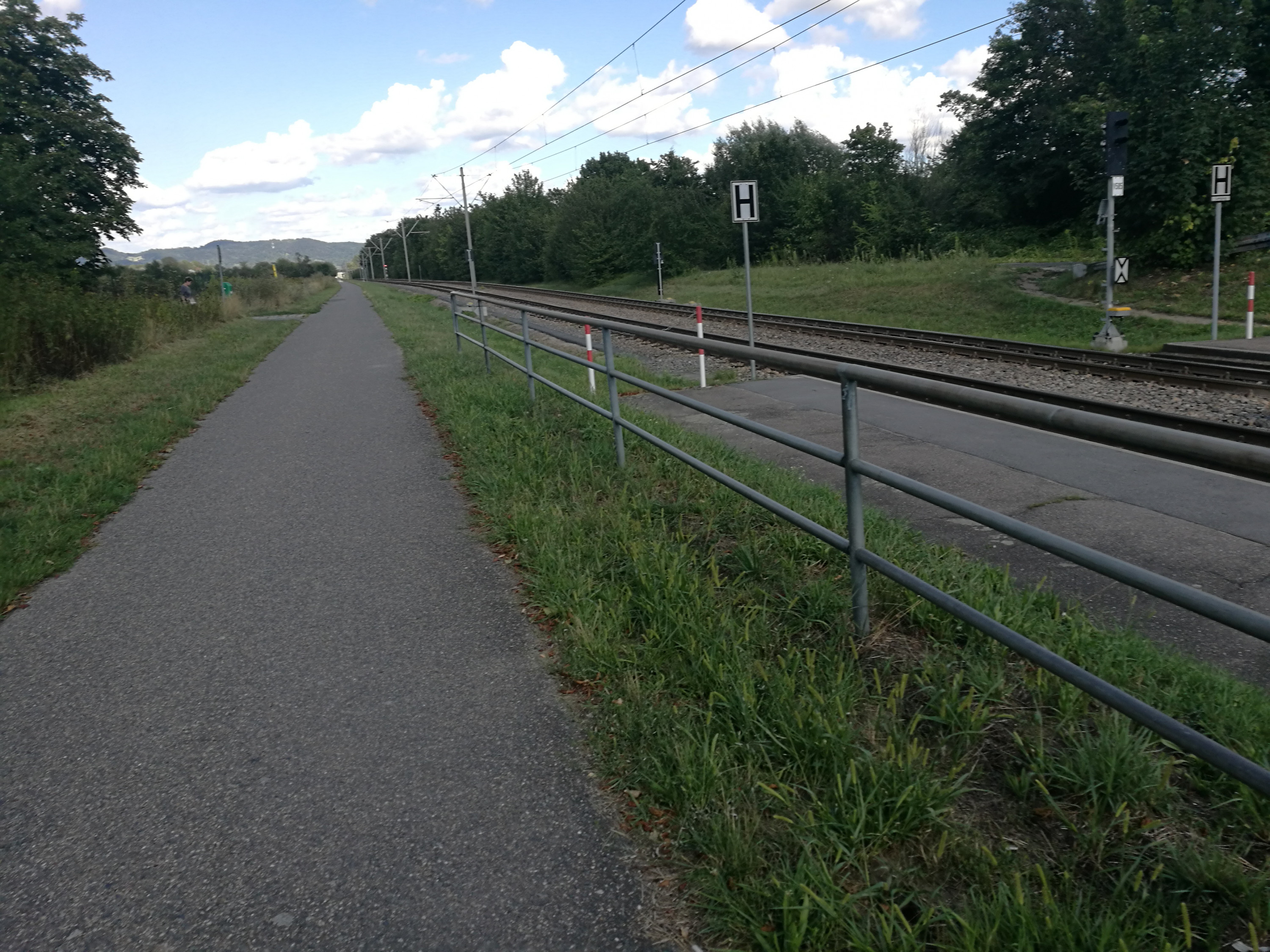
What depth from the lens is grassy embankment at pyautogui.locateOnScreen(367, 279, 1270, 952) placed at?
2.20 m

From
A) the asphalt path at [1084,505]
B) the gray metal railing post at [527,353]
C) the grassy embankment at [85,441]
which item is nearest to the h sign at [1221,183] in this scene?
the asphalt path at [1084,505]

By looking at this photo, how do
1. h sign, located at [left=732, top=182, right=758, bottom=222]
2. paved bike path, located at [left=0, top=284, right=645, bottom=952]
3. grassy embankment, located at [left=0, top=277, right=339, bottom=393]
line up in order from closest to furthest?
1. paved bike path, located at [left=0, top=284, right=645, bottom=952]
2. h sign, located at [left=732, top=182, right=758, bottom=222]
3. grassy embankment, located at [left=0, top=277, right=339, bottom=393]

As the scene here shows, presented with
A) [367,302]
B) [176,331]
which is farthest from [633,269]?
[176,331]

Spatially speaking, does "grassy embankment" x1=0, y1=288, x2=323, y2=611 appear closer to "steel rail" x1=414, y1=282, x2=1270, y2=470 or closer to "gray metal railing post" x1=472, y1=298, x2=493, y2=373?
"gray metal railing post" x1=472, y1=298, x2=493, y2=373

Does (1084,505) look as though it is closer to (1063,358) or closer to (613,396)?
(613,396)

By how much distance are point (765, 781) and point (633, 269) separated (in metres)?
56.8

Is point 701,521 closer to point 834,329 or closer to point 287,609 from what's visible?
point 287,609

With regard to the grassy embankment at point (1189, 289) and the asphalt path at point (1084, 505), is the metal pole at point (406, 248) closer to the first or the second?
the grassy embankment at point (1189, 289)

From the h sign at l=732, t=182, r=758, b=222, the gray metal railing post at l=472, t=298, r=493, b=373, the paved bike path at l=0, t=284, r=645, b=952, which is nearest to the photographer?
the paved bike path at l=0, t=284, r=645, b=952

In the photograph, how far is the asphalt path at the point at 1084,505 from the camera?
436 cm

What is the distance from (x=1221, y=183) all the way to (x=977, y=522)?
55.3ft

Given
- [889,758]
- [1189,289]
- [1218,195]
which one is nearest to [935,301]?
[1189,289]

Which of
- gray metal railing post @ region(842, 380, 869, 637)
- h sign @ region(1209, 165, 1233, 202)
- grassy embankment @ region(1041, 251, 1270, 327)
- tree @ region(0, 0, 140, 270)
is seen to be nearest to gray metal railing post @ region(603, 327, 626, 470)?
gray metal railing post @ region(842, 380, 869, 637)

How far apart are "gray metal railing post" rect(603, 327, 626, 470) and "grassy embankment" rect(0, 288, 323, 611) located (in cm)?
344
